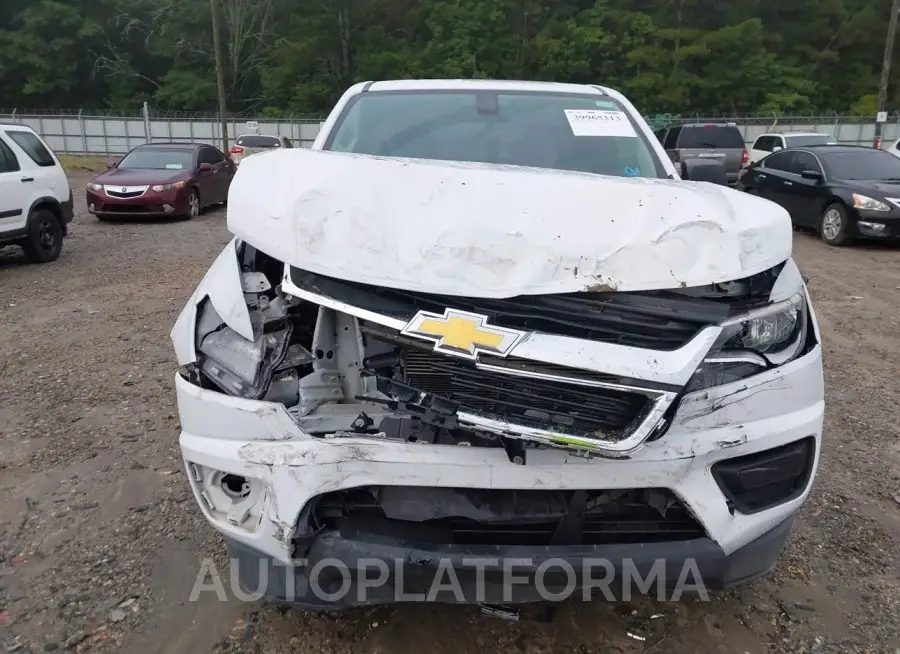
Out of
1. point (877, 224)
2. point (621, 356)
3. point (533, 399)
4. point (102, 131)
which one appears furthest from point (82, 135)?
point (621, 356)

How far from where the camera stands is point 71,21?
44938mm

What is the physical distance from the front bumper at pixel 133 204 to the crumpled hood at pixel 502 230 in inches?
456

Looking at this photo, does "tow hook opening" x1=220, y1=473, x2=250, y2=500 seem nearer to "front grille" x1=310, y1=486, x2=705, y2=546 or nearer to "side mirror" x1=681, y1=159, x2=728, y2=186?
"front grille" x1=310, y1=486, x2=705, y2=546

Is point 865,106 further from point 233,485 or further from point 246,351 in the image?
point 233,485

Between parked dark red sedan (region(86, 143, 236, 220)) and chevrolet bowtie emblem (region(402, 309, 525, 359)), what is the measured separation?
10.9m

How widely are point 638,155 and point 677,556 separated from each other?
208 cm

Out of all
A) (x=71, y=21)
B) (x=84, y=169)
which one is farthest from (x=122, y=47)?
(x=84, y=169)

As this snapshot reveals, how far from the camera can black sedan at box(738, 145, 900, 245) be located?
33.4 feet

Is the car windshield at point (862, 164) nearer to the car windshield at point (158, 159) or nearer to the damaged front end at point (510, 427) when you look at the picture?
the damaged front end at point (510, 427)

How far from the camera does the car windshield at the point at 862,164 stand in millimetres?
11078

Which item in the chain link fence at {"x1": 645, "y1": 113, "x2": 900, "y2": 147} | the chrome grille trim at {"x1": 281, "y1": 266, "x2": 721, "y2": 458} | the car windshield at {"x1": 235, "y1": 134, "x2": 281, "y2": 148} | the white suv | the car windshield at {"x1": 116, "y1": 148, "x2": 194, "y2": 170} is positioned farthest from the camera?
the chain link fence at {"x1": 645, "y1": 113, "x2": 900, "y2": 147}

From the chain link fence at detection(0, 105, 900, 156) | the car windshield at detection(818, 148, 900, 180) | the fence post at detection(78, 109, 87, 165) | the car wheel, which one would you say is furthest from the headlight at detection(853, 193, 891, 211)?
the fence post at detection(78, 109, 87, 165)

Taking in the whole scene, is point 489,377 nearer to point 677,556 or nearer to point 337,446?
point 337,446

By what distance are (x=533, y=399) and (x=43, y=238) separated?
30.2 ft
